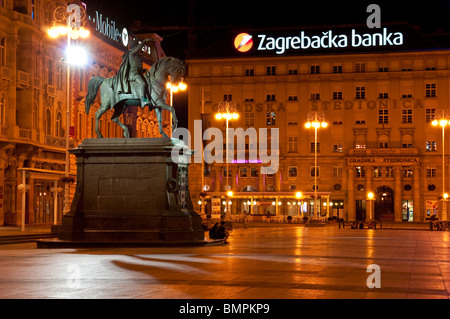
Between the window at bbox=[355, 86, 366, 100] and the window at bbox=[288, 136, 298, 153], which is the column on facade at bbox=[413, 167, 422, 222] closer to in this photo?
the window at bbox=[355, 86, 366, 100]

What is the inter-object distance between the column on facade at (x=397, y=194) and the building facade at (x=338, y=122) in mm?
122

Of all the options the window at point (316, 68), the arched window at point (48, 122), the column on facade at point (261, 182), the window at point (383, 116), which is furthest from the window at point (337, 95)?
the arched window at point (48, 122)

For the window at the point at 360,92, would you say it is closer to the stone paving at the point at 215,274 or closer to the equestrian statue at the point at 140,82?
the equestrian statue at the point at 140,82

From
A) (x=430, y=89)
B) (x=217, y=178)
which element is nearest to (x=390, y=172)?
(x=430, y=89)

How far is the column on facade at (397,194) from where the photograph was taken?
93.2 metres

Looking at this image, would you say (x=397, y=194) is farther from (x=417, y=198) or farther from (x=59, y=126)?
(x=59, y=126)

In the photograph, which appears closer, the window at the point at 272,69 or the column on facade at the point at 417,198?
the column on facade at the point at 417,198

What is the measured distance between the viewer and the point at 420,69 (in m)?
94.6

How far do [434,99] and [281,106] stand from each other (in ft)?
62.2

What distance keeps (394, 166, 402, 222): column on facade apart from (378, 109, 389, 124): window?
6265 mm

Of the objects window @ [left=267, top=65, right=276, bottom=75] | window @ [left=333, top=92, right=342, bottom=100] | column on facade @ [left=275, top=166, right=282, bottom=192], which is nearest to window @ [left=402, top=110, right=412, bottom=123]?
window @ [left=333, top=92, right=342, bottom=100]

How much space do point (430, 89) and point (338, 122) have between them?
11.9m

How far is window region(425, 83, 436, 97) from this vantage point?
310ft
